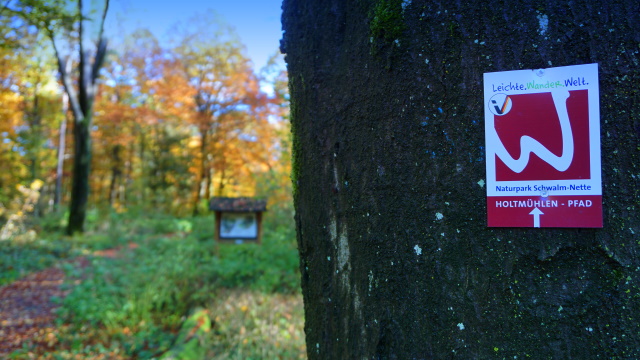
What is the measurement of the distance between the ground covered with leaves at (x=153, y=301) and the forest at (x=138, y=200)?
0.10ft

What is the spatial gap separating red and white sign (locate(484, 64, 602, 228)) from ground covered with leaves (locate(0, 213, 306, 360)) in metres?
3.97

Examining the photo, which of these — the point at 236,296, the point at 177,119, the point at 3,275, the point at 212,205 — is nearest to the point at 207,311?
the point at 236,296

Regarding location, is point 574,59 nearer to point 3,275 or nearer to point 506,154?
point 506,154

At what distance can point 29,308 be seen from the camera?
690 cm

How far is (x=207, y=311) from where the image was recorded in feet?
19.5

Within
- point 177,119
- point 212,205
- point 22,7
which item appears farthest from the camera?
point 177,119

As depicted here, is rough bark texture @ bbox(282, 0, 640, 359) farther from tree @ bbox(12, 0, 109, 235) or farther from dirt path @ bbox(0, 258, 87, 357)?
tree @ bbox(12, 0, 109, 235)

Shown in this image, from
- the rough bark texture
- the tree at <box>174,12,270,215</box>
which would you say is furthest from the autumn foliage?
the rough bark texture

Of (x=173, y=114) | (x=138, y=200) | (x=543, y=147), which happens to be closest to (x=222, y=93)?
(x=173, y=114)

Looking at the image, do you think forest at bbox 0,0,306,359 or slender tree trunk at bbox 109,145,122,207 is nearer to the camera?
forest at bbox 0,0,306,359

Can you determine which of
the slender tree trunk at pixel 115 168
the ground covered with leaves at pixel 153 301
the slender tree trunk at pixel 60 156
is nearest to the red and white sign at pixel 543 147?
the ground covered with leaves at pixel 153 301

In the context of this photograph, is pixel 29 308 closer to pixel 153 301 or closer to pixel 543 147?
pixel 153 301

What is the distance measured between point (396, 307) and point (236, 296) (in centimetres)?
579

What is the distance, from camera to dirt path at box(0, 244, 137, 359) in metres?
5.68
